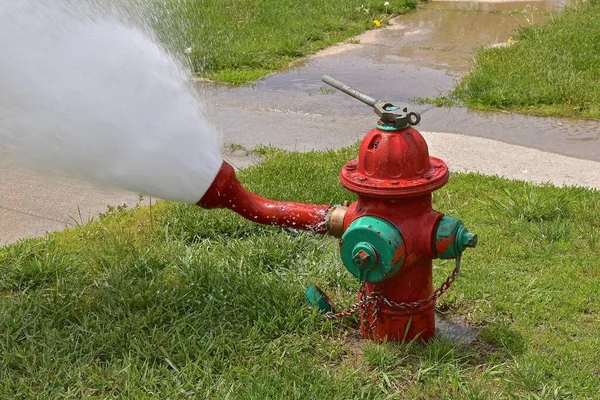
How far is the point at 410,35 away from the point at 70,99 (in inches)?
245

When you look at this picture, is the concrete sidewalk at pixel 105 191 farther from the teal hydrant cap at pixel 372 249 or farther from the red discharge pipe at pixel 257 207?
the teal hydrant cap at pixel 372 249

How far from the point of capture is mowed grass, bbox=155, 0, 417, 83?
7074 mm

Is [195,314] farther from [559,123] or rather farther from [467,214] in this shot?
[559,123]

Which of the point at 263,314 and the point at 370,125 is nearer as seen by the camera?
the point at 263,314

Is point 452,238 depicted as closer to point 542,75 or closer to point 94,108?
point 94,108

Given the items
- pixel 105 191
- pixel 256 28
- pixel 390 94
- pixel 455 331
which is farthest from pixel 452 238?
pixel 256 28

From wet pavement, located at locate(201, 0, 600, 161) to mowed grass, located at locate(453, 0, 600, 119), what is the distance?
18 centimetres

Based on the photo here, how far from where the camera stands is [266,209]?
289 centimetres

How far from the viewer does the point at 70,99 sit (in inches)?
100

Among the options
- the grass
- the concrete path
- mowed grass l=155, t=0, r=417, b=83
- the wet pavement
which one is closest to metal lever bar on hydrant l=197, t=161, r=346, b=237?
the grass

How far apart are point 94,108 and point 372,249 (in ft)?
3.22

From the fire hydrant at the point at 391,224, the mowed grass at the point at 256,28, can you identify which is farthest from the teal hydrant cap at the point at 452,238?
the mowed grass at the point at 256,28

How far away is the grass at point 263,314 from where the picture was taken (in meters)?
2.62

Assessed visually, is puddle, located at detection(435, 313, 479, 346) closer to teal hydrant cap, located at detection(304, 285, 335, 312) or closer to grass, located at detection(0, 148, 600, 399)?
grass, located at detection(0, 148, 600, 399)
